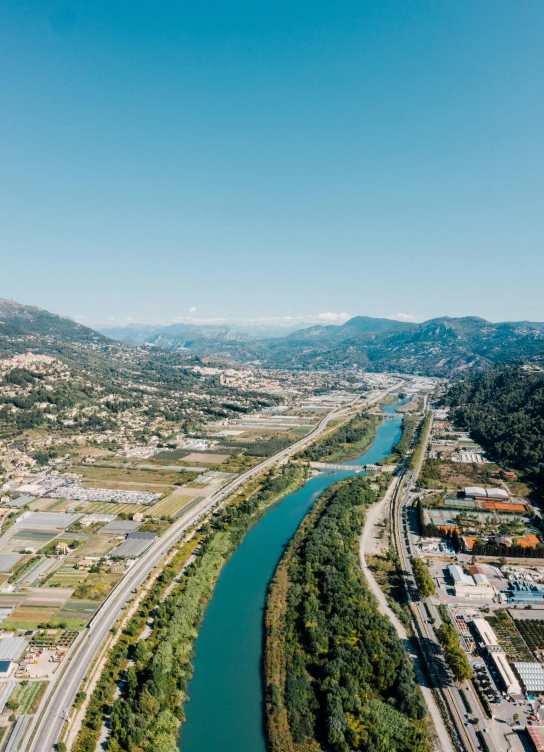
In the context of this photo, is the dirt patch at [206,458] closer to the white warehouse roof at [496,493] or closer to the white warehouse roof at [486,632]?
the white warehouse roof at [496,493]

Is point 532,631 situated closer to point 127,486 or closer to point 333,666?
point 333,666

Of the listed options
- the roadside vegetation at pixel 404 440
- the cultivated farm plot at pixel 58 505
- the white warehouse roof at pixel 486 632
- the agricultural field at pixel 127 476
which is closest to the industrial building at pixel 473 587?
the white warehouse roof at pixel 486 632

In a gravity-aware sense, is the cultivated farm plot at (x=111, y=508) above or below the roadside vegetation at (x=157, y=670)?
below

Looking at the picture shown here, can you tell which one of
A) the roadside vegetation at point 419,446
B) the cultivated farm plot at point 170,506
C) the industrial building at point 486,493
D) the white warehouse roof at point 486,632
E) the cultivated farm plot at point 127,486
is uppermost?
the roadside vegetation at point 419,446

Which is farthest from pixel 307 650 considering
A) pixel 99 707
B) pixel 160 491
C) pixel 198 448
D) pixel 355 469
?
pixel 198 448

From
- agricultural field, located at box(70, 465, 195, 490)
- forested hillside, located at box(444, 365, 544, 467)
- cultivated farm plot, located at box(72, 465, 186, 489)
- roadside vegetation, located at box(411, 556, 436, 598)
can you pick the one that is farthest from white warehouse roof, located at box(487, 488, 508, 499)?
cultivated farm plot, located at box(72, 465, 186, 489)

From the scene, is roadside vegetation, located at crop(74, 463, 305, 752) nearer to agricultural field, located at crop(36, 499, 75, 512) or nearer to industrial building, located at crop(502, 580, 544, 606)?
agricultural field, located at crop(36, 499, 75, 512)
